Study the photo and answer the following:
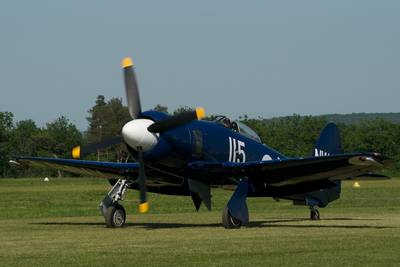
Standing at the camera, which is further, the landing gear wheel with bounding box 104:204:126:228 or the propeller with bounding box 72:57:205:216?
the landing gear wheel with bounding box 104:204:126:228

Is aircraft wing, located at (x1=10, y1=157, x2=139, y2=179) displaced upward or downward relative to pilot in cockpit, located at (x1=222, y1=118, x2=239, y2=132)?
downward

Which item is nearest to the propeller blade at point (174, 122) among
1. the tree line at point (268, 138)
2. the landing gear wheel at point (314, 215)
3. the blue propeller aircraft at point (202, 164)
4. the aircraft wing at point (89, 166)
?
the blue propeller aircraft at point (202, 164)

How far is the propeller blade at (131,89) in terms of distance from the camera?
1903cm

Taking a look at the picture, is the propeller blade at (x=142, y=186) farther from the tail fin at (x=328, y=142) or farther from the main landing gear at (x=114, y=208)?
the tail fin at (x=328, y=142)

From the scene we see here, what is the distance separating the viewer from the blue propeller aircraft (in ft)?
61.8

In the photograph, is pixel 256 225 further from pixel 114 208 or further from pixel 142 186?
pixel 142 186

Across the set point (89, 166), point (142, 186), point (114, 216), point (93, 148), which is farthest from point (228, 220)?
point (89, 166)

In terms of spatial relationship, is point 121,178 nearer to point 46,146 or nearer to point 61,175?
point 61,175

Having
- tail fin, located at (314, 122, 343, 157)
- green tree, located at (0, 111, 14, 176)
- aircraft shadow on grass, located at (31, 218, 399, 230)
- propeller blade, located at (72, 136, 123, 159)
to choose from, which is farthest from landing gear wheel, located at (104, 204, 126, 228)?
green tree, located at (0, 111, 14, 176)

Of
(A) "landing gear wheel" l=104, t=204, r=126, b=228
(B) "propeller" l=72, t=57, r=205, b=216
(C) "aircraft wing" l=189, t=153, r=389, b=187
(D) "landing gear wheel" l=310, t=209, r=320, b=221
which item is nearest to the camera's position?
(B) "propeller" l=72, t=57, r=205, b=216

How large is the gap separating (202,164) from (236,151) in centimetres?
147

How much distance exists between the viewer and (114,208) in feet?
69.5

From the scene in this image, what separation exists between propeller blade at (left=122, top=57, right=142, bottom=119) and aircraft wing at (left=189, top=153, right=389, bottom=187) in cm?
177

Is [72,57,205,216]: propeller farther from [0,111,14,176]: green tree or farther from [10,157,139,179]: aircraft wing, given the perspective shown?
[0,111,14,176]: green tree
